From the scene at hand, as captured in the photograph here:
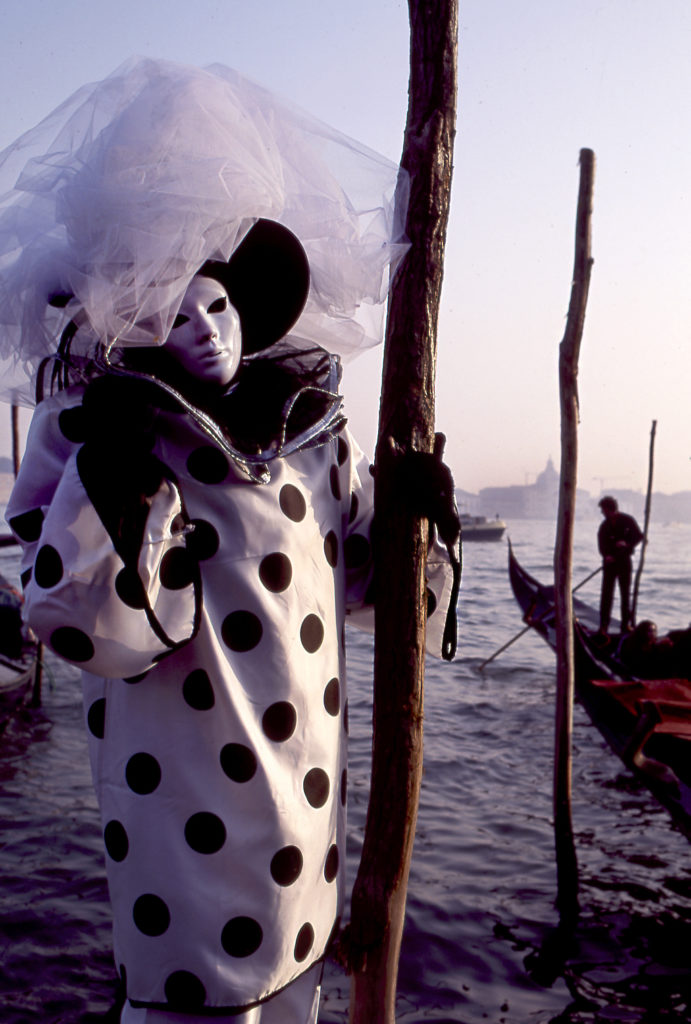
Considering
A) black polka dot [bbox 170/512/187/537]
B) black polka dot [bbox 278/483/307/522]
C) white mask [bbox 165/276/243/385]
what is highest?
white mask [bbox 165/276/243/385]

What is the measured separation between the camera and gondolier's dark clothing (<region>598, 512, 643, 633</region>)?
31.8 ft

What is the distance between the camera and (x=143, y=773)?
3.60 ft

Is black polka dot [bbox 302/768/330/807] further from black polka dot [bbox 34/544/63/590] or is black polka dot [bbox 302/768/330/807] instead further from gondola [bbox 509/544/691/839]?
gondola [bbox 509/544/691/839]

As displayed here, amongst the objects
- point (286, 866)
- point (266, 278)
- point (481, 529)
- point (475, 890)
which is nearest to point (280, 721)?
point (286, 866)

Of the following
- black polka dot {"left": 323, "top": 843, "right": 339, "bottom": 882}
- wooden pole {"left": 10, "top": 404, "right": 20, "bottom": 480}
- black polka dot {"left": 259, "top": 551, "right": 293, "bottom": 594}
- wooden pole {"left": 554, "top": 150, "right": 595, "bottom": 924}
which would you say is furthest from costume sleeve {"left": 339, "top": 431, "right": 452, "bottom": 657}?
wooden pole {"left": 10, "top": 404, "right": 20, "bottom": 480}

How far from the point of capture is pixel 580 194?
455cm

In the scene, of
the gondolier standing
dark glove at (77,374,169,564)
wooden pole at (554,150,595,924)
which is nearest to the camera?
dark glove at (77,374,169,564)

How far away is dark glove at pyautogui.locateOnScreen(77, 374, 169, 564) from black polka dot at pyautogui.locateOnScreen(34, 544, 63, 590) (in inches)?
3.1

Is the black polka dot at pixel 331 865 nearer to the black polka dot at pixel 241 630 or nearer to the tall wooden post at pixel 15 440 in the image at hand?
the black polka dot at pixel 241 630

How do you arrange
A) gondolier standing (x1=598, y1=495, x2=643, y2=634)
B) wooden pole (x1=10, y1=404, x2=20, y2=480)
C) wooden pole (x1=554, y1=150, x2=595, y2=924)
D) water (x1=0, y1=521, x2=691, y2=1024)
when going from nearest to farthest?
water (x1=0, y1=521, x2=691, y2=1024)
wooden pole (x1=554, y1=150, x2=595, y2=924)
wooden pole (x1=10, y1=404, x2=20, y2=480)
gondolier standing (x1=598, y1=495, x2=643, y2=634)

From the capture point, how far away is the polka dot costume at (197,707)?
102 centimetres

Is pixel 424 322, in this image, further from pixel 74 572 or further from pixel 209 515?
pixel 74 572

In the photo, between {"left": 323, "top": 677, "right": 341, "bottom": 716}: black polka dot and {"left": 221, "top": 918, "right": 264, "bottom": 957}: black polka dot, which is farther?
{"left": 323, "top": 677, "right": 341, "bottom": 716}: black polka dot

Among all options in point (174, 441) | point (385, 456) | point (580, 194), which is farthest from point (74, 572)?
point (580, 194)
